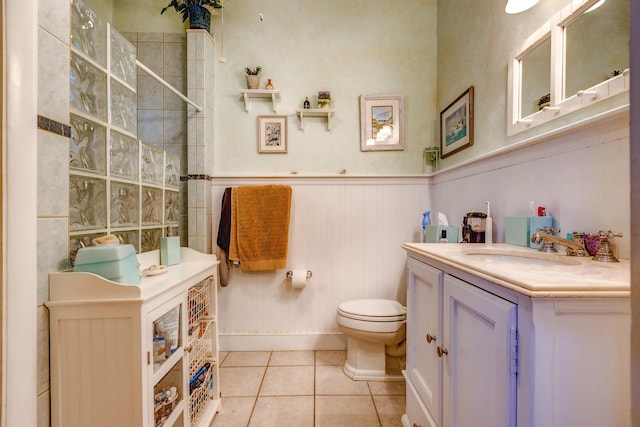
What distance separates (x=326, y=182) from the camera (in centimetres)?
219

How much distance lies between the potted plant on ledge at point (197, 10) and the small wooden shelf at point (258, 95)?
0.53 meters

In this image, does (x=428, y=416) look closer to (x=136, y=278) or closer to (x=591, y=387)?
(x=591, y=387)

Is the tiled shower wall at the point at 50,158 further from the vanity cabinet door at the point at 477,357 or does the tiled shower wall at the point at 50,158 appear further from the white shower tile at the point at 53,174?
the vanity cabinet door at the point at 477,357

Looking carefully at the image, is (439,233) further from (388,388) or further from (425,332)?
(388,388)

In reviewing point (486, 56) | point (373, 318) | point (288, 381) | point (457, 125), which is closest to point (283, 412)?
point (288, 381)

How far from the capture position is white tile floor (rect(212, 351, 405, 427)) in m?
1.46

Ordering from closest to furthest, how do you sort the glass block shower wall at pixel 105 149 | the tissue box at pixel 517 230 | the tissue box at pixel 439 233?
1. the glass block shower wall at pixel 105 149
2. the tissue box at pixel 517 230
3. the tissue box at pixel 439 233

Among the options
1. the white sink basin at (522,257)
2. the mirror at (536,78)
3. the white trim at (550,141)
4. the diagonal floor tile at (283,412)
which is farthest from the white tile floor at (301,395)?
the mirror at (536,78)

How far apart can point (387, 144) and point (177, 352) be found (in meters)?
1.92

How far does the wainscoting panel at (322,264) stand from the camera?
2178 mm

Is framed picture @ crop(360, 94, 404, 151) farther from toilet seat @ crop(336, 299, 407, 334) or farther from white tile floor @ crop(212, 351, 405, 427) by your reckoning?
white tile floor @ crop(212, 351, 405, 427)

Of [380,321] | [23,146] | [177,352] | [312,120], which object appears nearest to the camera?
[23,146]

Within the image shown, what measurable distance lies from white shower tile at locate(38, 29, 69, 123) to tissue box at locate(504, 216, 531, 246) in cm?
174

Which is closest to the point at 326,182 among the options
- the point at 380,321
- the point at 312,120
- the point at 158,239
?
the point at 312,120
